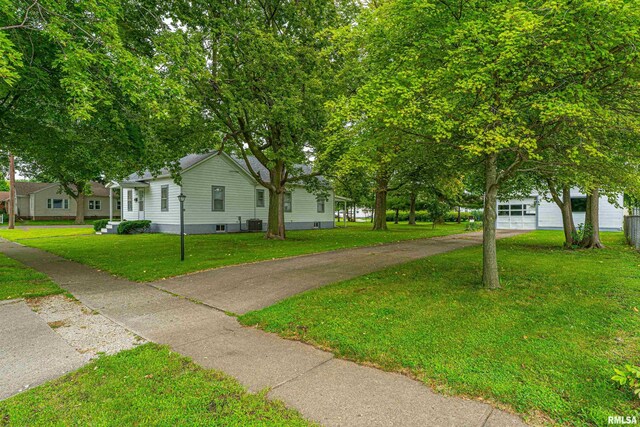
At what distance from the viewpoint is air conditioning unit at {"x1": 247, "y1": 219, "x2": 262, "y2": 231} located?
22453 mm

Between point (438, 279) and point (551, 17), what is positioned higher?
point (551, 17)

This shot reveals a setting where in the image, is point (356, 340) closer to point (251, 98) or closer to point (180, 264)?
point (180, 264)

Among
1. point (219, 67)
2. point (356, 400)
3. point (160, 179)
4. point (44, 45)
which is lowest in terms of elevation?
point (356, 400)

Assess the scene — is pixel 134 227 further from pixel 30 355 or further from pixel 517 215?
pixel 517 215

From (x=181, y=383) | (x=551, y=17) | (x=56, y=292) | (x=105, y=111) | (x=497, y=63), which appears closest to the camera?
(x=181, y=383)

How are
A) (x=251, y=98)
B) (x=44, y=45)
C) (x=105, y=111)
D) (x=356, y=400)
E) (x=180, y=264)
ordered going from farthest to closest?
1. (x=251, y=98)
2. (x=180, y=264)
3. (x=105, y=111)
4. (x=44, y=45)
5. (x=356, y=400)

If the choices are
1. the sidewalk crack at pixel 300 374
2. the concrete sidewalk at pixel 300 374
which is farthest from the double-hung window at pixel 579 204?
the sidewalk crack at pixel 300 374

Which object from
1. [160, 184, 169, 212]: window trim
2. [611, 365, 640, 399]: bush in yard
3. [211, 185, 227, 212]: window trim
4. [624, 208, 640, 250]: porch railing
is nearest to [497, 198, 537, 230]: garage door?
[624, 208, 640, 250]: porch railing

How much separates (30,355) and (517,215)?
31.6m

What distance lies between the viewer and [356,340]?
4086 mm

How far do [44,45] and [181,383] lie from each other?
874 centimetres

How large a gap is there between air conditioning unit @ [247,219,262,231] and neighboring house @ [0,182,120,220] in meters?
25.4

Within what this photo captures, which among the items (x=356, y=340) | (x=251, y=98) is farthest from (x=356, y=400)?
(x=251, y=98)

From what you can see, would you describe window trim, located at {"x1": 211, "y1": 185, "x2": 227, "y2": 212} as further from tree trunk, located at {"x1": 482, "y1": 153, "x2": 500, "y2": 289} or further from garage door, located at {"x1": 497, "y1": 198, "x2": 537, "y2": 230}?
garage door, located at {"x1": 497, "y1": 198, "x2": 537, "y2": 230}
